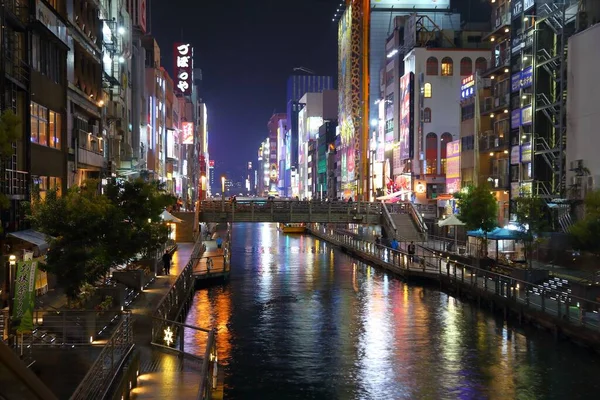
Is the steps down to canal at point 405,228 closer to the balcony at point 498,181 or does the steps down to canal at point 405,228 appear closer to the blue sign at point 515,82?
the balcony at point 498,181

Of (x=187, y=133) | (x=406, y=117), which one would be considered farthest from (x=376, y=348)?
(x=187, y=133)

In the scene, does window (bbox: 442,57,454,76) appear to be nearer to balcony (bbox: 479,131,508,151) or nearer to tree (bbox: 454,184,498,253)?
balcony (bbox: 479,131,508,151)

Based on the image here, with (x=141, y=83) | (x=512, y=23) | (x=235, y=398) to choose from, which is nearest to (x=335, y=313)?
(x=235, y=398)

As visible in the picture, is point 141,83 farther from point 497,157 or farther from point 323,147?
point 323,147

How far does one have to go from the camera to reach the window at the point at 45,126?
114 ft

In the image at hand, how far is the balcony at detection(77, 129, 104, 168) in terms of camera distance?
45125 millimetres

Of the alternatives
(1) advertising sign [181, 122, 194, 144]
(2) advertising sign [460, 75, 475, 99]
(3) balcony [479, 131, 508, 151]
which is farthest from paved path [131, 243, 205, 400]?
(1) advertising sign [181, 122, 194, 144]

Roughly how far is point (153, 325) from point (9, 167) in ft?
37.1

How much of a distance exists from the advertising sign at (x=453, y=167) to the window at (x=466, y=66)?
22632 mm

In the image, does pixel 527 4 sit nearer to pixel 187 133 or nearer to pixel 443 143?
pixel 443 143

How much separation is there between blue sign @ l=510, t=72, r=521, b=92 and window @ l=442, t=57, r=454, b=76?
125ft

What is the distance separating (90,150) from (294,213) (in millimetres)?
24859

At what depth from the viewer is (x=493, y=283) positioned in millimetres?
Answer: 42125

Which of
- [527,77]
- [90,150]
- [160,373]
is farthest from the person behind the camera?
[527,77]
